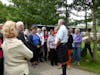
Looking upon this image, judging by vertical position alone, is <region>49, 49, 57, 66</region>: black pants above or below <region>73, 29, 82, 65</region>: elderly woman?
below

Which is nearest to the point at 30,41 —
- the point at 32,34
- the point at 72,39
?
the point at 32,34

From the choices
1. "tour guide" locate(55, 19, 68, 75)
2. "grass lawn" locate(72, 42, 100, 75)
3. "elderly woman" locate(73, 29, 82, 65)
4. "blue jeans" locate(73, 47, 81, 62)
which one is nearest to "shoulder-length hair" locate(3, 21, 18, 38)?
"tour guide" locate(55, 19, 68, 75)

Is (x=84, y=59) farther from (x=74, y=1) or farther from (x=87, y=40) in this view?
(x=74, y=1)

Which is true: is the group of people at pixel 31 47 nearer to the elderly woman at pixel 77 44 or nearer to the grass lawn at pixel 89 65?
the elderly woman at pixel 77 44

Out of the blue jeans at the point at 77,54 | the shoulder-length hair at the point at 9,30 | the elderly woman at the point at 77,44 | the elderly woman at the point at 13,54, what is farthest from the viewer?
the blue jeans at the point at 77,54

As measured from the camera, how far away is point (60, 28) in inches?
417

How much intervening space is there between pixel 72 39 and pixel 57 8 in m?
2.24

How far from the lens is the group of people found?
17.4ft

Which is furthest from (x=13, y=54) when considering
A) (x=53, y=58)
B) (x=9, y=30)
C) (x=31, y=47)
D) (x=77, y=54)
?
(x=77, y=54)


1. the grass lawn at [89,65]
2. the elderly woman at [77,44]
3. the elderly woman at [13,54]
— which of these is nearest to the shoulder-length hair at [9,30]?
the elderly woman at [13,54]

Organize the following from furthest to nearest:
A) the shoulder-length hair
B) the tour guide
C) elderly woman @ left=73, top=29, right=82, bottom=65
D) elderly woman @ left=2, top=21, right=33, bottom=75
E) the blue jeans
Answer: the blue jeans < elderly woman @ left=73, top=29, right=82, bottom=65 < the tour guide < elderly woman @ left=2, top=21, right=33, bottom=75 < the shoulder-length hair

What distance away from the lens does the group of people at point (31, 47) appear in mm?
5316

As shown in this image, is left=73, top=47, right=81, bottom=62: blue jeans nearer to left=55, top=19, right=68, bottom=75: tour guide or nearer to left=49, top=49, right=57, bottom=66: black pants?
left=49, top=49, right=57, bottom=66: black pants

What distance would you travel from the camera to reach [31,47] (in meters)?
13.5
